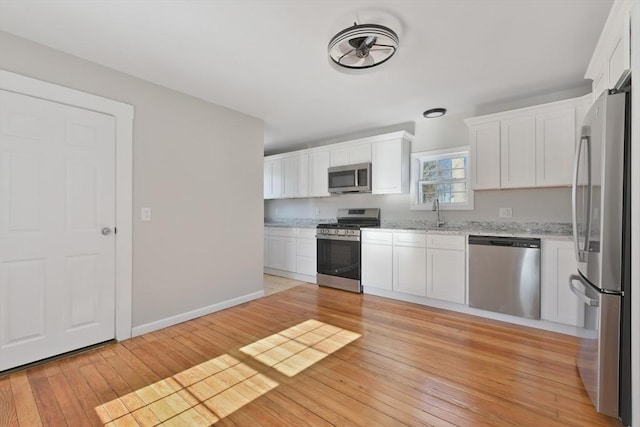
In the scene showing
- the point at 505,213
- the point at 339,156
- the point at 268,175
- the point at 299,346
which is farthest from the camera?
the point at 268,175

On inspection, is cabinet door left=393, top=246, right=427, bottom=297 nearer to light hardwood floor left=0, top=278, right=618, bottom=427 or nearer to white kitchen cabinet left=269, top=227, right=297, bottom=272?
light hardwood floor left=0, top=278, right=618, bottom=427

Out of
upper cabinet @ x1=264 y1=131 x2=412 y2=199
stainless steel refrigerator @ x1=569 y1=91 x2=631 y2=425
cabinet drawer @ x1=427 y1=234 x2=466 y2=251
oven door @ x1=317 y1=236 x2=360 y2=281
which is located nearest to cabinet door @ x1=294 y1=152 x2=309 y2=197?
upper cabinet @ x1=264 y1=131 x2=412 y2=199

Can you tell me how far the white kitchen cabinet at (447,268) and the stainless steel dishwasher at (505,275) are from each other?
0.10 m

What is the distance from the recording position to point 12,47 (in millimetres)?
2076

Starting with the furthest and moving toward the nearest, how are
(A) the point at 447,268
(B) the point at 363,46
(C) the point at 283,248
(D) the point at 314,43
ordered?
(C) the point at 283,248 < (A) the point at 447,268 < (D) the point at 314,43 < (B) the point at 363,46

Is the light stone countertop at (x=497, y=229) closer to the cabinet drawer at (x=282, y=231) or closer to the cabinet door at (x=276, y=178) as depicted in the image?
the cabinet drawer at (x=282, y=231)

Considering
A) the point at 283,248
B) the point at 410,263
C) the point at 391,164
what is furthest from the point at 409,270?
the point at 283,248

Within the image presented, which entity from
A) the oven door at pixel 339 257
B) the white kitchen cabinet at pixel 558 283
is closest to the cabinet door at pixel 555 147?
the white kitchen cabinet at pixel 558 283

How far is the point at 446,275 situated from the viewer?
3352mm

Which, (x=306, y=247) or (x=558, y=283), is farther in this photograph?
(x=306, y=247)

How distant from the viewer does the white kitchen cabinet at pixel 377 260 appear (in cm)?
379

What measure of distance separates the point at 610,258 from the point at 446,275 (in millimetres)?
1861

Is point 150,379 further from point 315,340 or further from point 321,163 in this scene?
point 321,163

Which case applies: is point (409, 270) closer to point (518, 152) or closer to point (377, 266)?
point (377, 266)
